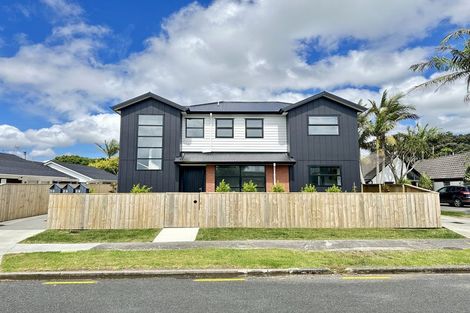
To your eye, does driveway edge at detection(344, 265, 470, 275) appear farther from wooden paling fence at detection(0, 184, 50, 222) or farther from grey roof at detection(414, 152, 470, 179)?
grey roof at detection(414, 152, 470, 179)

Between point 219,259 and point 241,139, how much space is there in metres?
10.5

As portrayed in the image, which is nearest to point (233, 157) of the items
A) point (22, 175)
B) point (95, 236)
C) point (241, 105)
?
point (241, 105)

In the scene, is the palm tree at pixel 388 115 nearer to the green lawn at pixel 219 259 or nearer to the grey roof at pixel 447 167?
the grey roof at pixel 447 167

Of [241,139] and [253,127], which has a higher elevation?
[253,127]

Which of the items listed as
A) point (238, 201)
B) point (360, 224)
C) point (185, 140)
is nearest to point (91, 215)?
point (238, 201)

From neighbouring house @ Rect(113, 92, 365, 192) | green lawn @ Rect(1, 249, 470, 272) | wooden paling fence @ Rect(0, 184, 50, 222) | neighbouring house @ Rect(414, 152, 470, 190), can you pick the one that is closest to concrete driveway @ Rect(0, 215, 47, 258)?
wooden paling fence @ Rect(0, 184, 50, 222)

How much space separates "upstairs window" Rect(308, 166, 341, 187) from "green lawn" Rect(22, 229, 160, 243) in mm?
9116

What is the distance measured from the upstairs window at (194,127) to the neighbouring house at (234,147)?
58 mm

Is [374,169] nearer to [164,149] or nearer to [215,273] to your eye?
[164,149]

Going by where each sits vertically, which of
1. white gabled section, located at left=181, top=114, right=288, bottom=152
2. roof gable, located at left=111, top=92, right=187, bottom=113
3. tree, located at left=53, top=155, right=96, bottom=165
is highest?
tree, located at left=53, top=155, right=96, bottom=165

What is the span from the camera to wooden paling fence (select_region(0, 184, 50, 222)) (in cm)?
1435

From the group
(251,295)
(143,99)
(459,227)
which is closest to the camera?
(251,295)

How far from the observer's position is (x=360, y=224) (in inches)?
451

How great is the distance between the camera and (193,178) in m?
16.6
